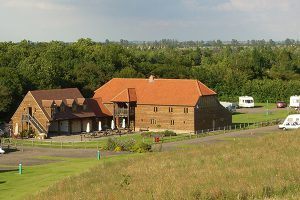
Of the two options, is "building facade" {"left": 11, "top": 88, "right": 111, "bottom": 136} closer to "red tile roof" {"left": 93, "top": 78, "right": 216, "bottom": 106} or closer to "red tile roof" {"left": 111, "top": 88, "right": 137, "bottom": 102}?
"red tile roof" {"left": 111, "top": 88, "right": 137, "bottom": 102}

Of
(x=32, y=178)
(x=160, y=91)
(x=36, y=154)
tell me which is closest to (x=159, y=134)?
(x=160, y=91)

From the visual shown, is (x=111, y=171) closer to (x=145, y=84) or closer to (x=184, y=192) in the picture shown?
(x=184, y=192)

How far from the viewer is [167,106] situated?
68.6 meters

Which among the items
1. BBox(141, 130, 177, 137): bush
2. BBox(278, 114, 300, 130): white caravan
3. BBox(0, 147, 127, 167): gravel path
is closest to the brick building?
BBox(141, 130, 177, 137): bush

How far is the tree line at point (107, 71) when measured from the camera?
251ft

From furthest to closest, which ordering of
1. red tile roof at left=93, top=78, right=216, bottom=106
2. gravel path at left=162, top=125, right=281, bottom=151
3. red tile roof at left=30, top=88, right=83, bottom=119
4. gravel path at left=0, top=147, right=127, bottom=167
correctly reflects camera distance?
1. red tile roof at left=93, top=78, right=216, bottom=106
2. red tile roof at left=30, top=88, right=83, bottom=119
3. gravel path at left=162, top=125, right=281, bottom=151
4. gravel path at left=0, top=147, right=127, bottom=167

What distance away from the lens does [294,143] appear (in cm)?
3055

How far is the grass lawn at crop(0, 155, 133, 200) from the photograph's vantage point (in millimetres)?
29891

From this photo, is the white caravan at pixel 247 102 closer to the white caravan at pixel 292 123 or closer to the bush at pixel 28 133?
the white caravan at pixel 292 123

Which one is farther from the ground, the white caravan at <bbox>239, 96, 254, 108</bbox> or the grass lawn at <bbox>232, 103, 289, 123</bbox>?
the white caravan at <bbox>239, 96, 254, 108</bbox>

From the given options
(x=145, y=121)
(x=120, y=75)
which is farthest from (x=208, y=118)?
(x=120, y=75)

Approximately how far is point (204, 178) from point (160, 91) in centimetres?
5015

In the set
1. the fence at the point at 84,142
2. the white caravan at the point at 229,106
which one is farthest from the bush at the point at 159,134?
the white caravan at the point at 229,106

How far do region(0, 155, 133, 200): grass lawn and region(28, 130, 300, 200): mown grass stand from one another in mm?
4056
